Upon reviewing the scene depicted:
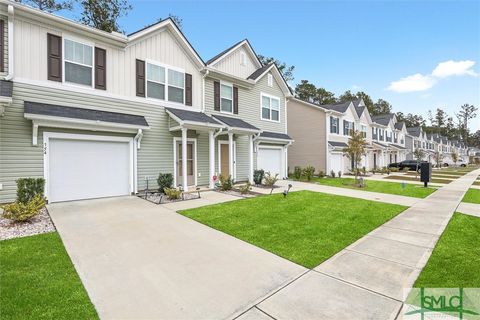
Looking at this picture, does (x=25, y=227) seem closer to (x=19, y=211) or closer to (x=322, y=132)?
(x=19, y=211)

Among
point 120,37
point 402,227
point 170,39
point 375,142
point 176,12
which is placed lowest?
point 402,227

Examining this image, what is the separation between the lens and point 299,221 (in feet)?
22.1

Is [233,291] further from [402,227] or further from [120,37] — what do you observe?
[120,37]

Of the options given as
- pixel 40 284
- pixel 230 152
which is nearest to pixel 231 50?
pixel 230 152

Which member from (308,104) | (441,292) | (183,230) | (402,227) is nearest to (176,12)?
(308,104)

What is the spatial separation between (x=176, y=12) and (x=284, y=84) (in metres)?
13.1

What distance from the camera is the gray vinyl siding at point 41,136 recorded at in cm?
768

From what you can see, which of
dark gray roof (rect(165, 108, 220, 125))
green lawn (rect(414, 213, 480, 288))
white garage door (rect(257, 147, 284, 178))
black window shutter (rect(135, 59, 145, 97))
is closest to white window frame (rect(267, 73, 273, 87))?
white garage door (rect(257, 147, 284, 178))

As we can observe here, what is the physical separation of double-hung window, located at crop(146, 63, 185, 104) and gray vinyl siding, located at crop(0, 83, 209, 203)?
2.44 ft

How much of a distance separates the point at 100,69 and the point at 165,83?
2812 millimetres

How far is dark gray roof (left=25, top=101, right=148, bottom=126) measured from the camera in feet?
25.8

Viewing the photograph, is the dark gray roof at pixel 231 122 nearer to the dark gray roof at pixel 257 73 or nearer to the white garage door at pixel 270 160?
the white garage door at pixel 270 160

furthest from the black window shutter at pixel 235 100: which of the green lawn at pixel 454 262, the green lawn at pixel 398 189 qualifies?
the green lawn at pixel 454 262

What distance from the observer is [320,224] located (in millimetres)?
6492
